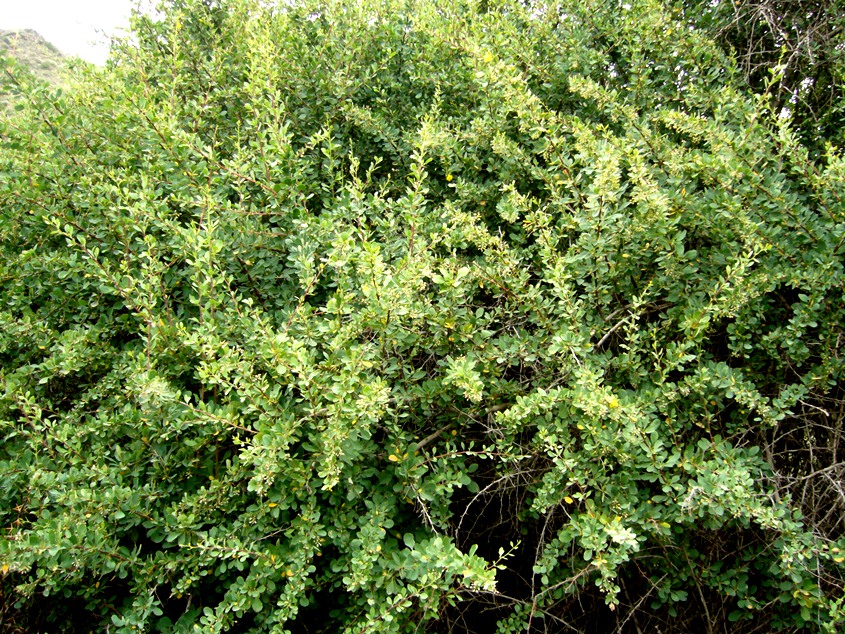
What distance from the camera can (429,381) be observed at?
7.26 feet

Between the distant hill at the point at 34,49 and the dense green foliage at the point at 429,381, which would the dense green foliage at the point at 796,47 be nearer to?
the dense green foliage at the point at 429,381

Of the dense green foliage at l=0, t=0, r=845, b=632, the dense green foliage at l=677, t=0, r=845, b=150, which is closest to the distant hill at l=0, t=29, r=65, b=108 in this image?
the dense green foliage at l=0, t=0, r=845, b=632

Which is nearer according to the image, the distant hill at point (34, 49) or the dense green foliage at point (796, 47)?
the dense green foliage at point (796, 47)

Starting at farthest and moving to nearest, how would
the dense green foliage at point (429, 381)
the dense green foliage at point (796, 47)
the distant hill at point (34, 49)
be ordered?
the distant hill at point (34, 49), the dense green foliage at point (796, 47), the dense green foliage at point (429, 381)

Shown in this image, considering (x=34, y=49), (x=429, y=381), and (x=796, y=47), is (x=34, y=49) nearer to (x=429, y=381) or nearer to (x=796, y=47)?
(x=429, y=381)

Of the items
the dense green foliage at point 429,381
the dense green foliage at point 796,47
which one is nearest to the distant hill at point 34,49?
the dense green foliage at point 429,381

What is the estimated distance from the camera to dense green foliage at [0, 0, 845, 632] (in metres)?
1.97


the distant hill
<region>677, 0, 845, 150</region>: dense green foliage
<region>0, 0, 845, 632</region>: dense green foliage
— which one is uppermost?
<region>677, 0, 845, 150</region>: dense green foliage

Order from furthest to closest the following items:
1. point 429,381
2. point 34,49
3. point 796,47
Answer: point 34,49 → point 796,47 → point 429,381

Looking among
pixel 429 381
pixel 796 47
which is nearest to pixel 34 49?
pixel 429 381

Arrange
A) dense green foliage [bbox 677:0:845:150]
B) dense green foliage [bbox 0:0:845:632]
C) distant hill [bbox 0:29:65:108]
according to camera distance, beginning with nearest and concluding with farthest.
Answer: dense green foliage [bbox 0:0:845:632] < dense green foliage [bbox 677:0:845:150] < distant hill [bbox 0:29:65:108]

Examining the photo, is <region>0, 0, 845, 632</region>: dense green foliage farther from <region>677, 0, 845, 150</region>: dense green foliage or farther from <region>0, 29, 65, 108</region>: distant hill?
<region>0, 29, 65, 108</region>: distant hill

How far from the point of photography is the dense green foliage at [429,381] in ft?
6.46

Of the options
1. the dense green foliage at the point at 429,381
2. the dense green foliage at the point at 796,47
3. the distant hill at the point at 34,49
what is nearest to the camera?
the dense green foliage at the point at 429,381
